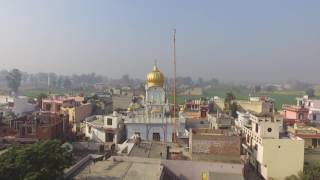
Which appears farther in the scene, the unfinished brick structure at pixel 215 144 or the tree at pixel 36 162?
the unfinished brick structure at pixel 215 144

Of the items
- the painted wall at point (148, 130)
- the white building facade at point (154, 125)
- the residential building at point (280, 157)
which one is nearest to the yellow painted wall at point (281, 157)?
the residential building at point (280, 157)

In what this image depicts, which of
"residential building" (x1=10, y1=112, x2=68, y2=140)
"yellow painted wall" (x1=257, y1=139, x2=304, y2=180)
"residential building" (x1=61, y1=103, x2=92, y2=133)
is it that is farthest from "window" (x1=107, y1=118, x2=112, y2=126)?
"yellow painted wall" (x1=257, y1=139, x2=304, y2=180)

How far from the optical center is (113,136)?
34156 mm

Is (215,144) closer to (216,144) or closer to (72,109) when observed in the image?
(216,144)

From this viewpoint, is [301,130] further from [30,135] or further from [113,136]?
[30,135]

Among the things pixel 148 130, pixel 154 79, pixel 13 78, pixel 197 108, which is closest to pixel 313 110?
pixel 197 108

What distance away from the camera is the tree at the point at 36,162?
16.4 metres

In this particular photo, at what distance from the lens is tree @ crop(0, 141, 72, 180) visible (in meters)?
16.4

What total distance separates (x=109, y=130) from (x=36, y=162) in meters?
17.1

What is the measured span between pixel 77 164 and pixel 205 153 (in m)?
8.72

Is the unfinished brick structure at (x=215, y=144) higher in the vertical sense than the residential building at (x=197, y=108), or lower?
lower

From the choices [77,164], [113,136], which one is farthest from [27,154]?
[113,136]

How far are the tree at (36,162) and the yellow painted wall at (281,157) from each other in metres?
13.5

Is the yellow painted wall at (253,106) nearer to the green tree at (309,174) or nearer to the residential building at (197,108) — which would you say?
the residential building at (197,108)
